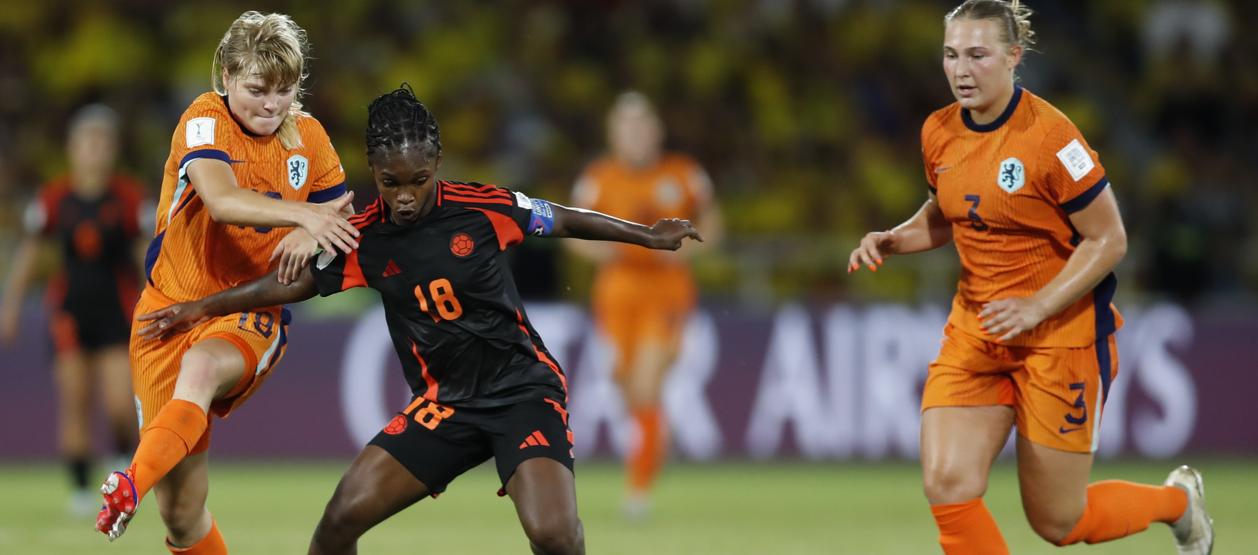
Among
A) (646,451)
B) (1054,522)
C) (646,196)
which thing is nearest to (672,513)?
(646,451)

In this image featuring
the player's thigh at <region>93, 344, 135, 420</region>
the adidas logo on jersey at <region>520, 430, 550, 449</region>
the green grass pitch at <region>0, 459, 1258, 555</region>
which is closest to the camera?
the adidas logo on jersey at <region>520, 430, 550, 449</region>

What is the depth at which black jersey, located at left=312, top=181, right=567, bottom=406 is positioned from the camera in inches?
205

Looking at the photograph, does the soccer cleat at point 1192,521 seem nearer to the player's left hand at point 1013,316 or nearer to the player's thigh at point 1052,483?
the player's thigh at point 1052,483

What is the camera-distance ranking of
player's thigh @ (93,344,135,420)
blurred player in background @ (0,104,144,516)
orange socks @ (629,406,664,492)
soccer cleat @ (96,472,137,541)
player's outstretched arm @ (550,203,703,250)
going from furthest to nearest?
blurred player in background @ (0,104,144,516) → player's thigh @ (93,344,135,420) → orange socks @ (629,406,664,492) → player's outstretched arm @ (550,203,703,250) → soccer cleat @ (96,472,137,541)

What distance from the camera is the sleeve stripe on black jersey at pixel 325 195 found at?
5.84 meters

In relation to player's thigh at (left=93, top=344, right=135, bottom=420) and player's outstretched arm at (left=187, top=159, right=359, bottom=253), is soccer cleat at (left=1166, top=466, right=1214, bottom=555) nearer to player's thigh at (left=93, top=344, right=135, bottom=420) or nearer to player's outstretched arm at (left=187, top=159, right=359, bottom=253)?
player's outstretched arm at (left=187, top=159, right=359, bottom=253)

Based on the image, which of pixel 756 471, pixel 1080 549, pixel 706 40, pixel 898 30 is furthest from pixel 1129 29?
pixel 1080 549

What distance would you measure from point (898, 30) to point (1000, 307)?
11.2 metres

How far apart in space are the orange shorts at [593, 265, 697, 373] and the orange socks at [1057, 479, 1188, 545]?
4269mm

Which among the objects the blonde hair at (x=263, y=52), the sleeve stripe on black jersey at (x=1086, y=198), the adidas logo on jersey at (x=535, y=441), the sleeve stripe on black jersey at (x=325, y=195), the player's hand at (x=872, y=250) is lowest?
the adidas logo on jersey at (x=535, y=441)

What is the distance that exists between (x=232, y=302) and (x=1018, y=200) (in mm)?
2695

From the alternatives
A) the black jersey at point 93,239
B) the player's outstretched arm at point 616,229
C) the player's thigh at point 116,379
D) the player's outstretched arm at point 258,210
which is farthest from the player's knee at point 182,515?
the black jersey at point 93,239

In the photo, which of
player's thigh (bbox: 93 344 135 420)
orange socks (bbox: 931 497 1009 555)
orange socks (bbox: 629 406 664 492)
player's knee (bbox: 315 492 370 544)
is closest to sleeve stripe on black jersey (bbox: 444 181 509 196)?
player's knee (bbox: 315 492 370 544)

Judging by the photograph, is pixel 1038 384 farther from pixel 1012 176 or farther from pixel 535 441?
pixel 535 441
